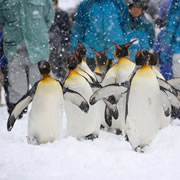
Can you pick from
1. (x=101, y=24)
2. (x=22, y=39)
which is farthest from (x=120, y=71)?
(x=22, y=39)

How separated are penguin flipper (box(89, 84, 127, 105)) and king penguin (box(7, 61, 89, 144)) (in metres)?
0.07

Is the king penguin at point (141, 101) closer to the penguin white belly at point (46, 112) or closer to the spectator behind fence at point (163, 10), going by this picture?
the penguin white belly at point (46, 112)

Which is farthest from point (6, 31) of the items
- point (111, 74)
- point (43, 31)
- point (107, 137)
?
point (107, 137)

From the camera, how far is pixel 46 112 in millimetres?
3328

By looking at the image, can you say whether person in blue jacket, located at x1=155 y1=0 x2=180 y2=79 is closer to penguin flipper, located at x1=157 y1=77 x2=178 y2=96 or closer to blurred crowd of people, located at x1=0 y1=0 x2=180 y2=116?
blurred crowd of people, located at x1=0 y1=0 x2=180 y2=116

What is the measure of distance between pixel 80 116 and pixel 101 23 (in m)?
1.36

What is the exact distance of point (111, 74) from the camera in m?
3.88

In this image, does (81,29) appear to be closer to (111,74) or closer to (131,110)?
(111,74)

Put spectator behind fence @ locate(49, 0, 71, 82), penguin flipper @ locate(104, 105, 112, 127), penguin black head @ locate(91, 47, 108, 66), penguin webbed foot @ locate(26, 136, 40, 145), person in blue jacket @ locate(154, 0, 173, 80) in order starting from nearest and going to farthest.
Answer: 1. penguin webbed foot @ locate(26, 136, 40, 145)
2. penguin flipper @ locate(104, 105, 112, 127)
3. penguin black head @ locate(91, 47, 108, 66)
4. person in blue jacket @ locate(154, 0, 173, 80)
5. spectator behind fence @ locate(49, 0, 71, 82)

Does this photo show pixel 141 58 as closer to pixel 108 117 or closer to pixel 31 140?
pixel 108 117

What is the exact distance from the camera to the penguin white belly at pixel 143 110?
3.25 meters

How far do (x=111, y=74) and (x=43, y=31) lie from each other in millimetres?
1183

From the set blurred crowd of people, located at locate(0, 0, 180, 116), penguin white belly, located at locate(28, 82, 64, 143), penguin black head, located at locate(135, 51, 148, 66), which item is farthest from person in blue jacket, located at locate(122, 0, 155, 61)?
penguin white belly, located at locate(28, 82, 64, 143)

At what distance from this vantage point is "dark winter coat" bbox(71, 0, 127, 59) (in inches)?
177
